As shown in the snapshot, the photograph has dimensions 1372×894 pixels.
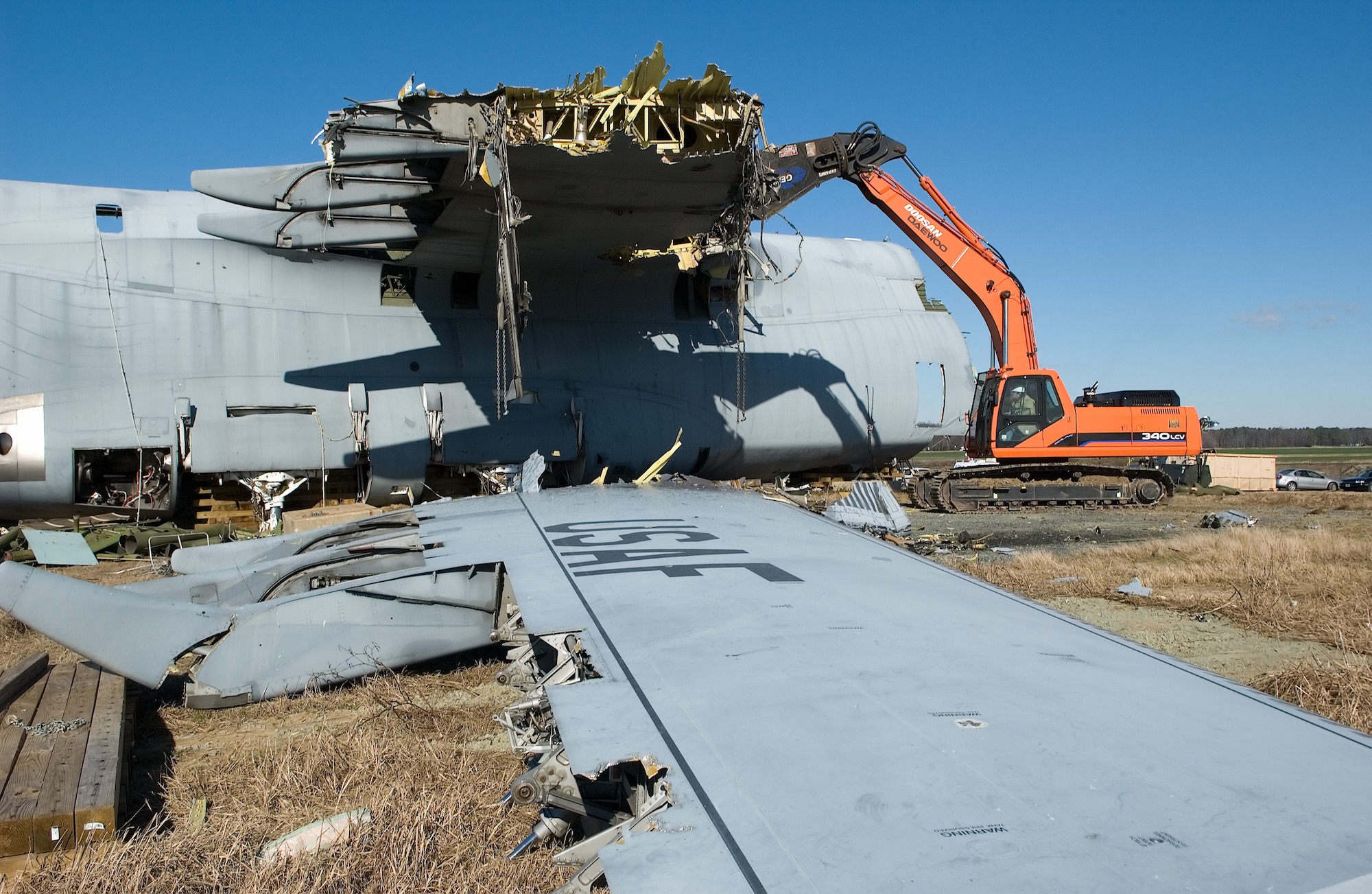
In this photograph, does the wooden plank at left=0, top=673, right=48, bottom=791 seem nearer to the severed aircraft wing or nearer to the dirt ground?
the severed aircraft wing

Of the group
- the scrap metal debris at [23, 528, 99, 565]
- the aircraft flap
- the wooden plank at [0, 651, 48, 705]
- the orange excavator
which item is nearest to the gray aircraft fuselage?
the scrap metal debris at [23, 528, 99, 565]

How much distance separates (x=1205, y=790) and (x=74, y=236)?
1336cm

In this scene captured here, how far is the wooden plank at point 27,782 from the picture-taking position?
3.36 metres


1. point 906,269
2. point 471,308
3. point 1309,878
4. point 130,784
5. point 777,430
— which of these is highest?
point 906,269

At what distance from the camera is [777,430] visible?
15.5 m

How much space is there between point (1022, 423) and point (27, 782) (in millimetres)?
15792

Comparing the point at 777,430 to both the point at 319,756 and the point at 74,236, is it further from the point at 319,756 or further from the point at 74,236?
the point at 319,756

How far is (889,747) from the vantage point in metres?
2.29

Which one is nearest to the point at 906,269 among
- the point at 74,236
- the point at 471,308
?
the point at 471,308

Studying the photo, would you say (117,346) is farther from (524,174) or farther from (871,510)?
(871,510)

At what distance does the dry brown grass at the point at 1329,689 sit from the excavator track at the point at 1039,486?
37.6 feet

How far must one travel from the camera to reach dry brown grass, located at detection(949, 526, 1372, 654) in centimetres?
762

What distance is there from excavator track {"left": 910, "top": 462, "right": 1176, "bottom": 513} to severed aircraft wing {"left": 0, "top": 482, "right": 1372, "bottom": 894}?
13.1m

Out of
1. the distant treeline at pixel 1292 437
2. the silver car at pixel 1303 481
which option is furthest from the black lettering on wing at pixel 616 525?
the distant treeline at pixel 1292 437
